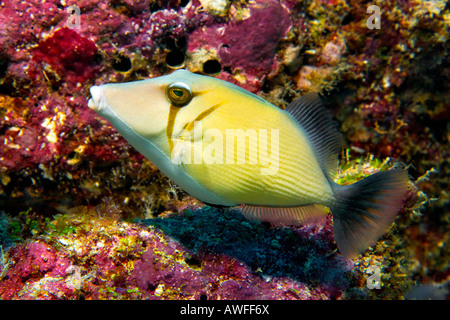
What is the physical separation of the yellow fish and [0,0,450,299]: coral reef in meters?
0.70

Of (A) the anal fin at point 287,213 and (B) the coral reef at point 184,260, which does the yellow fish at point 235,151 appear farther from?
(B) the coral reef at point 184,260

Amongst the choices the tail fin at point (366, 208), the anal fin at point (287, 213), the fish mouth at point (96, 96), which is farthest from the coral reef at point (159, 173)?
the fish mouth at point (96, 96)

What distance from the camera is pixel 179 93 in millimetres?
1734

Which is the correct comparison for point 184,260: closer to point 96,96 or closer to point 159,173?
point 96,96

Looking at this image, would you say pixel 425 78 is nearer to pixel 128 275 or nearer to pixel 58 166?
pixel 128 275

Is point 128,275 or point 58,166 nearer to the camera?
point 128,275

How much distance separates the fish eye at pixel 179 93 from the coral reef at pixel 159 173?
3.96 ft
